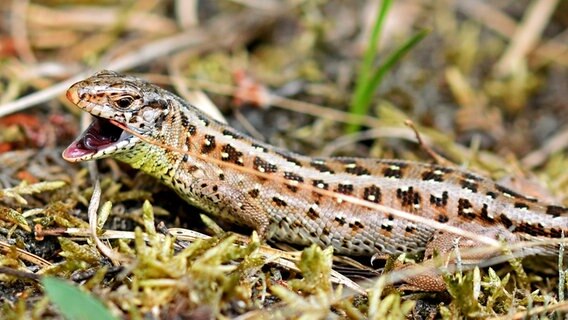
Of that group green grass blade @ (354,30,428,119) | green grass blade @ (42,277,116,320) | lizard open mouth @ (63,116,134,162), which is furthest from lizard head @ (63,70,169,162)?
green grass blade @ (354,30,428,119)

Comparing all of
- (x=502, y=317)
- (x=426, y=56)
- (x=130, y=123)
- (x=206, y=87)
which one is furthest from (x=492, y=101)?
(x=130, y=123)

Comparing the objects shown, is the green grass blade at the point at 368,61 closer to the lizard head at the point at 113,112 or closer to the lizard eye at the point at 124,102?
the lizard head at the point at 113,112

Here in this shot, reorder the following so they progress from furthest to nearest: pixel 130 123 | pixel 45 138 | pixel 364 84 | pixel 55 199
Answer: pixel 364 84 < pixel 45 138 < pixel 55 199 < pixel 130 123

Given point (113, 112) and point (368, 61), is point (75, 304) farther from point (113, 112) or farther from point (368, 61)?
point (368, 61)

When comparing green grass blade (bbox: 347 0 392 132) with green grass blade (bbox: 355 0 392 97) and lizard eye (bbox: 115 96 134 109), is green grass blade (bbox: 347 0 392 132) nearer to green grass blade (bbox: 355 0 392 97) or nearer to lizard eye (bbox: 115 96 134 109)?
green grass blade (bbox: 355 0 392 97)

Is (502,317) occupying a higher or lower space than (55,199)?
higher

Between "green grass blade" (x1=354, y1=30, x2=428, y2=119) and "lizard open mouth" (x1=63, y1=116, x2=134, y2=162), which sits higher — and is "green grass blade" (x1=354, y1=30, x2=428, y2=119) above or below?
above

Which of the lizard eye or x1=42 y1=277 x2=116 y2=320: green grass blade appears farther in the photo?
the lizard eye

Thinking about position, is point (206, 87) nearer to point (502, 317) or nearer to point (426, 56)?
point (426, 56)
